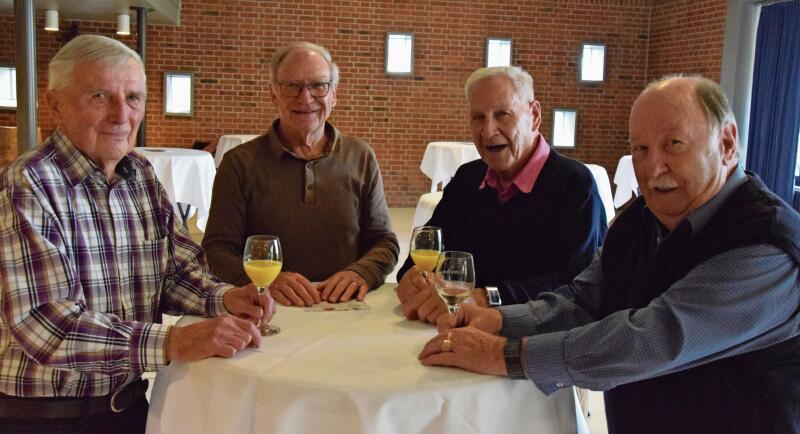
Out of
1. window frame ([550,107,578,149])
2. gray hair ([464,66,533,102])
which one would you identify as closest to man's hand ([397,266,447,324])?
gray hair ([464,66,533,102])

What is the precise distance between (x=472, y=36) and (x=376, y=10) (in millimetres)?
1321

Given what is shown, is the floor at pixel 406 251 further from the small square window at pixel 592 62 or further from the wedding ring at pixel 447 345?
the small square window at pixel 592 62

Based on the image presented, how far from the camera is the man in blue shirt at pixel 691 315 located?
138 cm

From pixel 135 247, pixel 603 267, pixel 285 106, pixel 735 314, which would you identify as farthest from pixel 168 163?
pixel 735 314

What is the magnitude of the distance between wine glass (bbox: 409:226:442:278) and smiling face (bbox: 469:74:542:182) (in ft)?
1.22

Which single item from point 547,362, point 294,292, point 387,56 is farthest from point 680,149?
point 387,56

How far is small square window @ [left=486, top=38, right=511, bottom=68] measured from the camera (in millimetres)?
9859

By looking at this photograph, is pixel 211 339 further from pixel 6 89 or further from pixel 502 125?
pixel 6 89

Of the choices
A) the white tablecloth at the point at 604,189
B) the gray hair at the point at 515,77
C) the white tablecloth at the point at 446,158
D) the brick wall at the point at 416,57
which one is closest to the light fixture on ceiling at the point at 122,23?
the brick wall at the point at 416,57

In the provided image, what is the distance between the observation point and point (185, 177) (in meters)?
6.11

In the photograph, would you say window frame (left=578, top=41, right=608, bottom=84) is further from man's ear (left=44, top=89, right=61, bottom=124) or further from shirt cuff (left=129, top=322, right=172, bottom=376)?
shirt cuff (left=129, top=322, right=172, bottom=376)

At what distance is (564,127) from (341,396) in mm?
9237

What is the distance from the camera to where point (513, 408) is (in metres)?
1.50

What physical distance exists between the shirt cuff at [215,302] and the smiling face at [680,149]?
111cm
